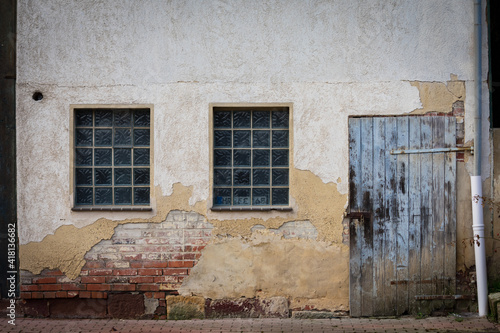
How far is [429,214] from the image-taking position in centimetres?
553

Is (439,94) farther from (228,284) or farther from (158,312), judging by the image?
(158,312)

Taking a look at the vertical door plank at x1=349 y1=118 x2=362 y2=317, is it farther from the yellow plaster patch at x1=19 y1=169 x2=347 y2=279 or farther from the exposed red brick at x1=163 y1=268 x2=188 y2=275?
the exposed red brick at x1=163 y1=268 x2=188 y2=275

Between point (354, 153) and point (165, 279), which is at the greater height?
point (354, 153)

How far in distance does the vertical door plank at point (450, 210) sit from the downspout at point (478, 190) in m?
0.21

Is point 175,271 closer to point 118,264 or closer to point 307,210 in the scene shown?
point 118,264

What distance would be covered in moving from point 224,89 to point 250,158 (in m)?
0.84

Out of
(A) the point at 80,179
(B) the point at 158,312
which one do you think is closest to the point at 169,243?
(B) the point at 158,312

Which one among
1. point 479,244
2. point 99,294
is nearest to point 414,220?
point 479,244

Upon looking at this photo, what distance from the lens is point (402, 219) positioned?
5539 millimetres

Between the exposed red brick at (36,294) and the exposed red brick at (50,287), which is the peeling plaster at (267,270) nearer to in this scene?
the exposed red brick at (50,287)

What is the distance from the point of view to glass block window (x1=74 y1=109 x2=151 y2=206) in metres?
5.63

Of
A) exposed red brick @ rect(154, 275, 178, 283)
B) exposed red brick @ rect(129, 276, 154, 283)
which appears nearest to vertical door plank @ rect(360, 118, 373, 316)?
exposed red brick @ rect(154, 275, 178, 283)

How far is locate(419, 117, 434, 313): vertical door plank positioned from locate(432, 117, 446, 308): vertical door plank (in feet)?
0.14

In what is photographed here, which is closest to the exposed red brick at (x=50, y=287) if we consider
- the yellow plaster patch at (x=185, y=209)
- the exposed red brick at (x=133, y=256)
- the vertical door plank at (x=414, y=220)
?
the yellow plaster patch at (x=185, y=209)
